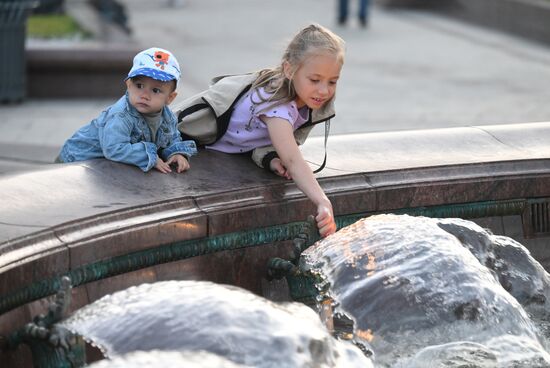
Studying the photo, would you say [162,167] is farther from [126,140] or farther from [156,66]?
[156,66]

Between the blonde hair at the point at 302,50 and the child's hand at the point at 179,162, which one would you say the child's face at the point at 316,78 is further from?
the child's hand at the point at 179,162

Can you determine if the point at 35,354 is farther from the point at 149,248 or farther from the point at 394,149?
the point at 394,149

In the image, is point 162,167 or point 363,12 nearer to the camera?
point 162,167

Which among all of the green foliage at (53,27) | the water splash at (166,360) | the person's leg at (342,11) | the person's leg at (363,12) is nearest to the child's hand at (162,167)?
the water splash at (166,360)

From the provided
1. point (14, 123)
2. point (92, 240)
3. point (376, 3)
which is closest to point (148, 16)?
point (376, 3)

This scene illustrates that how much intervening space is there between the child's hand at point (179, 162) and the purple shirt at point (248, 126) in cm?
30

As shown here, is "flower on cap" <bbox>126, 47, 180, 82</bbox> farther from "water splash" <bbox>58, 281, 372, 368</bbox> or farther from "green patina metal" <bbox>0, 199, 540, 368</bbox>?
"water splash" <bbox>58, 281, 372, 368</bbox>

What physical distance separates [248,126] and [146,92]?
1.44 ft

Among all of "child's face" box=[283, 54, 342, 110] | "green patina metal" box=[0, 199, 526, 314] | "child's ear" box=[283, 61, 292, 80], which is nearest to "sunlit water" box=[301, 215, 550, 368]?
"green patina metal" box=[0, 199, 526, 314]

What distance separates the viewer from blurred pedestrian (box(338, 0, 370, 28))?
15609 millimetres

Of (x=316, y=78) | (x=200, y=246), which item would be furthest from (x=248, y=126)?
(x=200, y=246)

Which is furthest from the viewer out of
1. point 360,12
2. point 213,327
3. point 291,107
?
point 360,12

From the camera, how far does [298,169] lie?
418 cm

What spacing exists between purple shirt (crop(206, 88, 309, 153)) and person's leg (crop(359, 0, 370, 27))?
11513 mm
